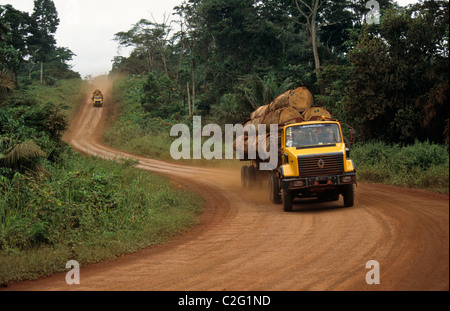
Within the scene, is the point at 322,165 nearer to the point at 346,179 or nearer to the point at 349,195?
the point at 346,179

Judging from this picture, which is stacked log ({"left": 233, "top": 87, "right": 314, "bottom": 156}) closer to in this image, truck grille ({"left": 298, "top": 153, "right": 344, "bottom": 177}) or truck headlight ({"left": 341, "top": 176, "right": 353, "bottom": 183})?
truck grille ({"left": 298, "top": 153, "right": 344, "bottom": 177})

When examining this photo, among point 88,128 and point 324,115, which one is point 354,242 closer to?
point 324,115

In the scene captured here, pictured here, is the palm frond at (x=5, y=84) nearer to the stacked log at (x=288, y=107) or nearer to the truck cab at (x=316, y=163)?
the stacked log at (x=288, y=107)

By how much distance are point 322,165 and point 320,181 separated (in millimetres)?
441

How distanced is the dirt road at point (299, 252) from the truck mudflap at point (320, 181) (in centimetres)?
74

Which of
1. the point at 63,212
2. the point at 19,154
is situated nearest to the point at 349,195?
the point at 63,212

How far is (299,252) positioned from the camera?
7.77 metres

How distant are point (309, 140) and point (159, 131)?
103 ft

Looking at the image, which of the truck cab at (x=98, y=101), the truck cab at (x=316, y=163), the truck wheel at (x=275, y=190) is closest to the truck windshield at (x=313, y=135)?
the truck cab at (x=316, y=163)

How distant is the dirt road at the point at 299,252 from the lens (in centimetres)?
349

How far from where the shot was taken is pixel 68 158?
20.0 metres

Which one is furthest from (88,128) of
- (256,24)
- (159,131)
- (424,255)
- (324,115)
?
(424,255)

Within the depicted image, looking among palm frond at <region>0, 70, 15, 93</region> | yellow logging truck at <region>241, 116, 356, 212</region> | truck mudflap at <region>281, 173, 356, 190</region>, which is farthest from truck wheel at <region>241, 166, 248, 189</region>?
palm frond at <region>0, 70, 15, 93</region>

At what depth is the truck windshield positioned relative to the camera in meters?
13.1
